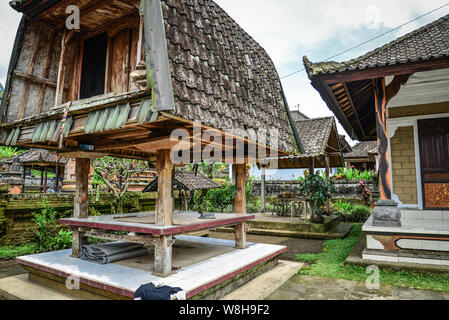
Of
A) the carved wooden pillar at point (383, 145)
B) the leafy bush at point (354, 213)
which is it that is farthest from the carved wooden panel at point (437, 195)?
the leafy bush at point (354, 213)

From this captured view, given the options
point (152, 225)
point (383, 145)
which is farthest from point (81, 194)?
point (383, 145)

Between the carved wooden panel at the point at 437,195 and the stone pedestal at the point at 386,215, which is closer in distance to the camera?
the stone pedestal at the point at 386,215

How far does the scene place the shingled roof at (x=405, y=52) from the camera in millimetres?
5160

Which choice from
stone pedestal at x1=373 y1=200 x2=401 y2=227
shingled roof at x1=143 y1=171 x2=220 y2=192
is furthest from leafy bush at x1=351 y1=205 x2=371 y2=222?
stone pedestal at x1=373 y1=200 x2=401 y2=227

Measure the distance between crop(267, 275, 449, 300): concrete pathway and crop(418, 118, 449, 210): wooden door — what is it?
9.92 feet

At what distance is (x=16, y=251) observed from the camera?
23.5ft

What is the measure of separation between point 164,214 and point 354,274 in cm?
390

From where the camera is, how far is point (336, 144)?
12445 millimetres

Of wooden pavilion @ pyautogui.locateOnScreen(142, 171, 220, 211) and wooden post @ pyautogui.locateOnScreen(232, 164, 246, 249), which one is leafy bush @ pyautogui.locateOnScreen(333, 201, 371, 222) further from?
wooden post @ pyautogui.locateOnScreen(232, 164, 246, 249)

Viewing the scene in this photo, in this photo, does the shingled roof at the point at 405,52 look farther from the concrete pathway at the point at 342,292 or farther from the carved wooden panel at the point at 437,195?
the concrete pathway at the point at 342,292

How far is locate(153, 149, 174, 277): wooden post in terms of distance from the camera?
3906 mm

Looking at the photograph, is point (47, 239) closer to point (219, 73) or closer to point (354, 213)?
point (219, 73)

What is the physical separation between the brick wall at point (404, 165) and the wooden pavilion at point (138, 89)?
3073 millimetres
